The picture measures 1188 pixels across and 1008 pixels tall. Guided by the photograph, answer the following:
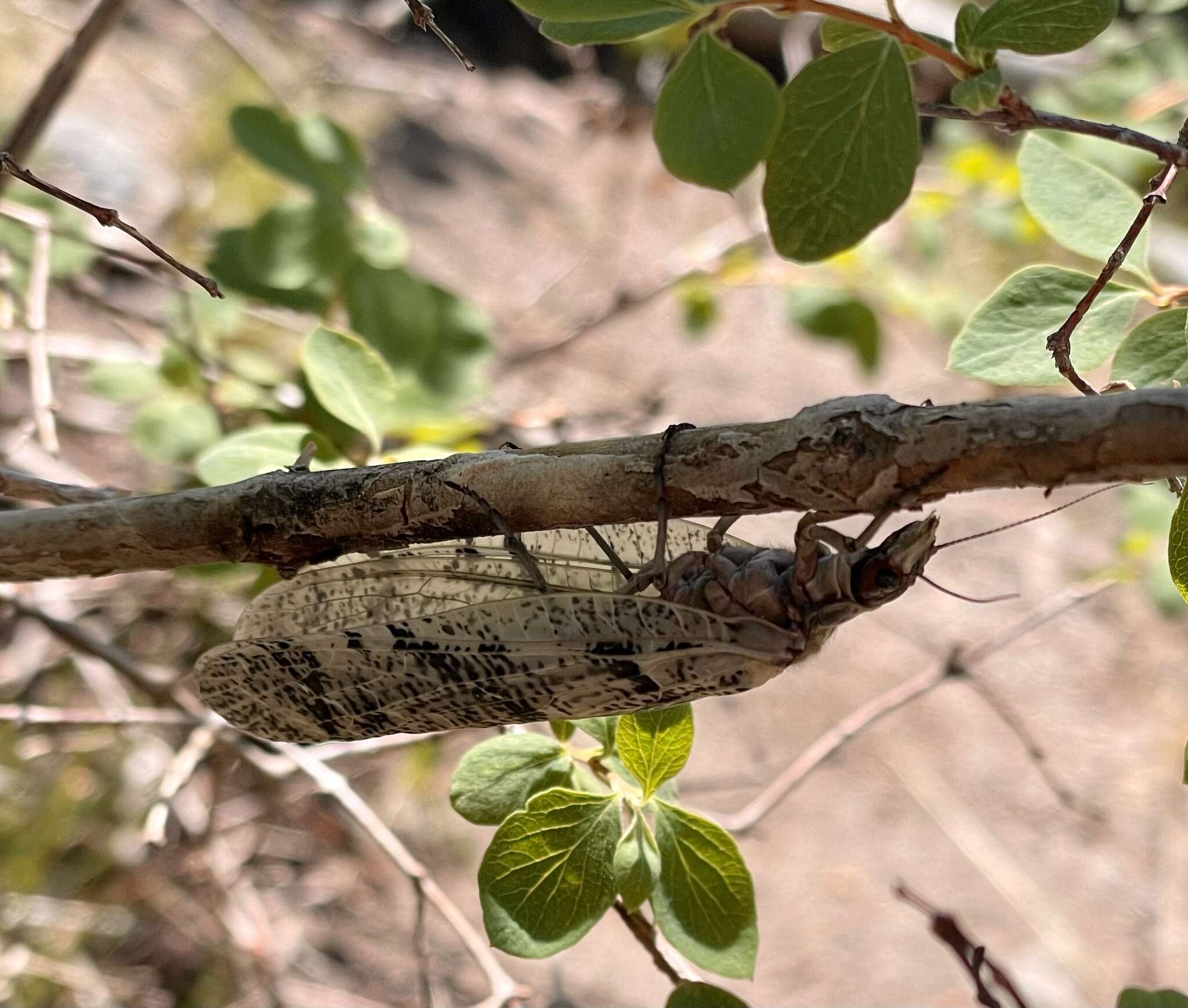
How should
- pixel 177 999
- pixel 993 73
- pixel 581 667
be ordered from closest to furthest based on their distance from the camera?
pixel 993 73 → pixel 581 667 → pixel 177 999

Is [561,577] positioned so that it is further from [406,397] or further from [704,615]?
[406,397]

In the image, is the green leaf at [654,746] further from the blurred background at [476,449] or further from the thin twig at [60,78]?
the thin twig at [60,78]

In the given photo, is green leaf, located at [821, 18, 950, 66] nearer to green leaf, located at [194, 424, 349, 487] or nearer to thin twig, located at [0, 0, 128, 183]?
green leaf, located at [194, 424, 349, 487]

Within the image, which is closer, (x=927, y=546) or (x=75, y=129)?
(x=927, y=546)

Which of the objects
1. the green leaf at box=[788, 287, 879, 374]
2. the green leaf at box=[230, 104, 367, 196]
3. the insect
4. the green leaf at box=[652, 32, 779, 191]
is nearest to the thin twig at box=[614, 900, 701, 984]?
the insect

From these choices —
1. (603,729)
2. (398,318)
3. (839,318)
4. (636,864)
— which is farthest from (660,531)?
(839,318)

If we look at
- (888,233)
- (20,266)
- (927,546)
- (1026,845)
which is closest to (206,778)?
(20,266)

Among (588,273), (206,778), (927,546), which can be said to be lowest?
(206,778)
